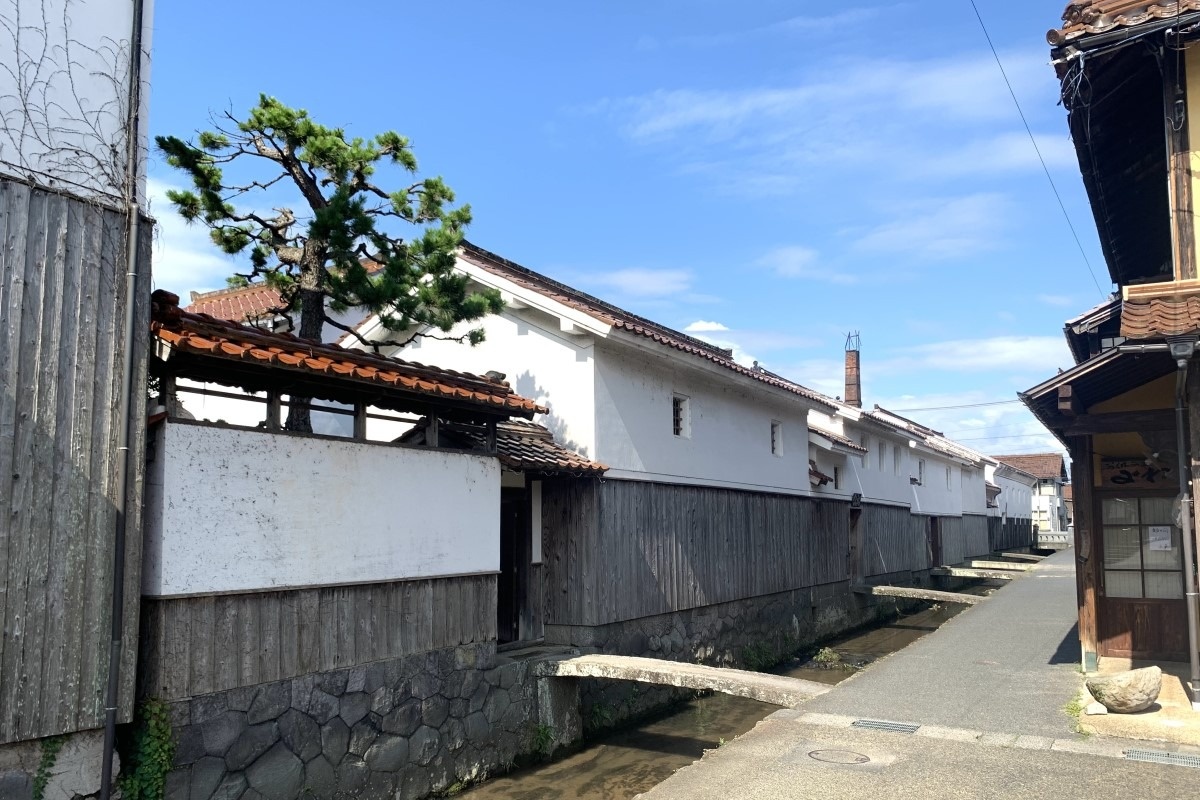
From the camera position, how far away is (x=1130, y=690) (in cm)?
779

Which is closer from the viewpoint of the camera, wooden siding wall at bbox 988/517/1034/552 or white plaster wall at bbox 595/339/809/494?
white plaster wall at bbox 595/339/809/494

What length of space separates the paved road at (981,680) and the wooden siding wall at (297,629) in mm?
4015

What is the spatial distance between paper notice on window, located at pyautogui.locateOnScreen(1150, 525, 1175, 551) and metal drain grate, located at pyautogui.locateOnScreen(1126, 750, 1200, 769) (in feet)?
14.0

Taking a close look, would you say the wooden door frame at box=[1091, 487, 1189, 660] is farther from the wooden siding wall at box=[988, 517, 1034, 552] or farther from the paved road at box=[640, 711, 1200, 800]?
the wooden siding wall at box=[988, 517, 1034, 552]

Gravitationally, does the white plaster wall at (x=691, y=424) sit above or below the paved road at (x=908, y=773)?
above

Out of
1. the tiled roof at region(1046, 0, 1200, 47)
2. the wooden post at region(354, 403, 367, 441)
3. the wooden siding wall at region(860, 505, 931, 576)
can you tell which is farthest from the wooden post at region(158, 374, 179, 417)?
the wooden siding wall at region(860, 505, 931, 576)

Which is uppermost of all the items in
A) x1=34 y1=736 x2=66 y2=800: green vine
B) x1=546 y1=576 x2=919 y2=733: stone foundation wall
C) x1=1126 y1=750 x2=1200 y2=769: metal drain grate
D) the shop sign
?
the shop sign

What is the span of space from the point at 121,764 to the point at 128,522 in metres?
1.88

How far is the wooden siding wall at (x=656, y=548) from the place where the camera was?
41.5ft

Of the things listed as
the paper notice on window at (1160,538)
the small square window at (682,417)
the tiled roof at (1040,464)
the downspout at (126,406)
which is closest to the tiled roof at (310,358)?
the downspout at (126,406)

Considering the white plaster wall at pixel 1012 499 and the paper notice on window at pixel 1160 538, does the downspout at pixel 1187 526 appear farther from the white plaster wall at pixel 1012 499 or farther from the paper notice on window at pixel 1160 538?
the white plaster wall at pixel 1012 499

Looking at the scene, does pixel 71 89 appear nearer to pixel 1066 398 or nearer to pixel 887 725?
pixel 887 725

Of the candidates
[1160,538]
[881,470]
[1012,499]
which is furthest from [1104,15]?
[1012,499]

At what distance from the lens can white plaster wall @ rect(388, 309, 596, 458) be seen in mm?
12852
